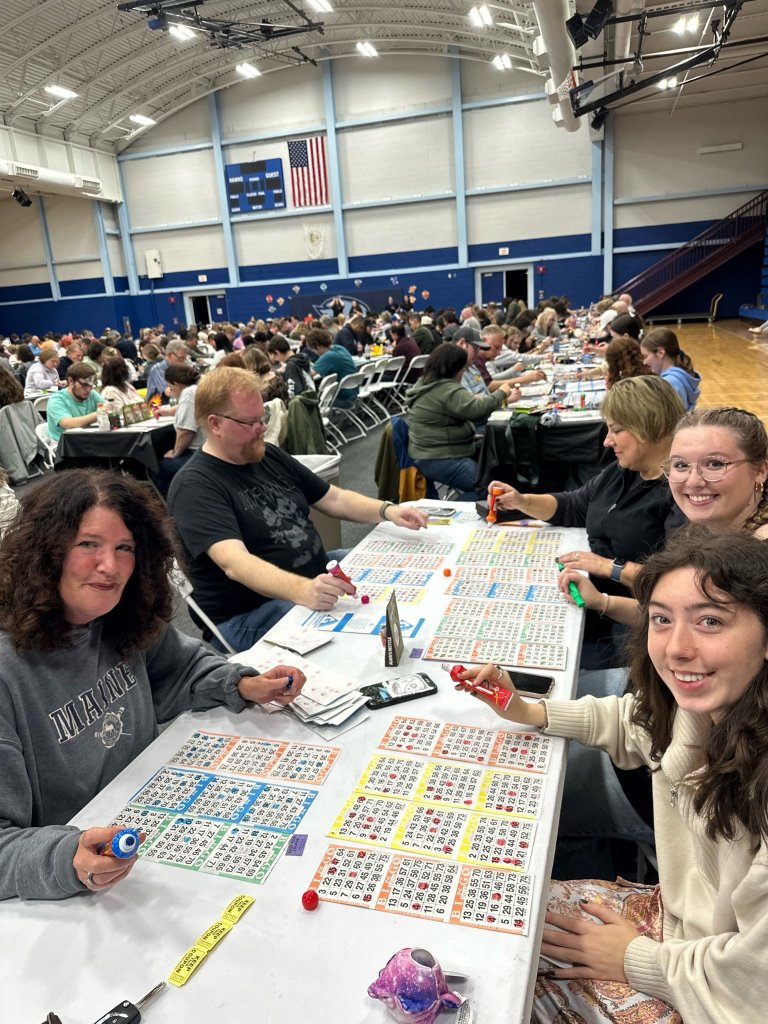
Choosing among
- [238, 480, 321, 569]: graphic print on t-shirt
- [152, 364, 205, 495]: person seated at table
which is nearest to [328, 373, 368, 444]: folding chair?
[152, 364, 205, 495]: person seated at table

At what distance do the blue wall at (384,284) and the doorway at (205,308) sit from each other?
8.3 inches

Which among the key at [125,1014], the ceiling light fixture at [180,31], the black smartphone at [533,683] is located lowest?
the black smartphone at [533,683]

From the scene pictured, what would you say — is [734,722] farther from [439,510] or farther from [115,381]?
[115,381]

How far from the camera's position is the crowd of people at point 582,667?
1093 millimetres

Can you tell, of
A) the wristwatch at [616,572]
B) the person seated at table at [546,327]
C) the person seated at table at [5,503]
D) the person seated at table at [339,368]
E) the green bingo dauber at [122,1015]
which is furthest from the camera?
the person seated at table at [546,327]

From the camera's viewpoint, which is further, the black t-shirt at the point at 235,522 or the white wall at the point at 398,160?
the white wall at the point at 398,160

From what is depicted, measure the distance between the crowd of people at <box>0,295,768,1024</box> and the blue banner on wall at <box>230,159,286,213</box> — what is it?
18021 millimetres

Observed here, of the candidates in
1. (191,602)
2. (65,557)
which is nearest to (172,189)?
(191,602)

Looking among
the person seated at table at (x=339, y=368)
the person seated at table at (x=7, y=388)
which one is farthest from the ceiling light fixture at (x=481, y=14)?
the person seated at table at (x=7, y=388)

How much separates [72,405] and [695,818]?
22.2ft

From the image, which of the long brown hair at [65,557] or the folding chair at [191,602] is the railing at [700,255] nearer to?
the folding chair at [191,602]

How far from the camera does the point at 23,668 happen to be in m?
1.35

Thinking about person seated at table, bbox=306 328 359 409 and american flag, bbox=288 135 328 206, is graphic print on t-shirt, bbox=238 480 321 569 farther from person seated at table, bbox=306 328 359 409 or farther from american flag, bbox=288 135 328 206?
american flag, bbox=288 135 328 206

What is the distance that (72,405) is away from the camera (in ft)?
22.1
